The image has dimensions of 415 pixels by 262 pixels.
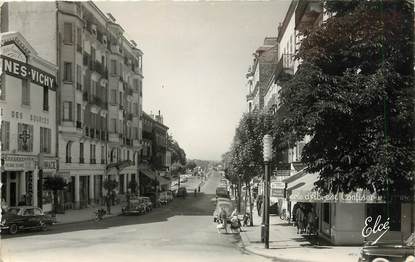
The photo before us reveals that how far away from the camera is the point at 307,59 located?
672 inches

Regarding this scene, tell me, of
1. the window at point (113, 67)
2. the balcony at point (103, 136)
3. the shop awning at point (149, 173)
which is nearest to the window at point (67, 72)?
the balcony at point (103, 136)

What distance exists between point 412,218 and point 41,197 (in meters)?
20.6

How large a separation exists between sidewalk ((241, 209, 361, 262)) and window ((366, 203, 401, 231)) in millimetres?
1391

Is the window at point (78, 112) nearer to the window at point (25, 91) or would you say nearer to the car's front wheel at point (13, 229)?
the window at point (25, 91)

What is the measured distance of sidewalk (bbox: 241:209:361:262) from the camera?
1761 cm

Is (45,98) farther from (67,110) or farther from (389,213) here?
(389,213)

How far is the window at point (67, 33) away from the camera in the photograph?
127ft

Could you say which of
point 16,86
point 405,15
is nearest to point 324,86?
point 405,15

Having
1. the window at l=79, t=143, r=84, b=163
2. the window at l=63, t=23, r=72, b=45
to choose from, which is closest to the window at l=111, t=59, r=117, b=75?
the window at l=79, t=143, r=84, b=163

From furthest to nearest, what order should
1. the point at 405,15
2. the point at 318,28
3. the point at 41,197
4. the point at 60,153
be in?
1. the point at 60,153
2. the point at 41,197
3. the point at 318,28
4. the point at 405,15

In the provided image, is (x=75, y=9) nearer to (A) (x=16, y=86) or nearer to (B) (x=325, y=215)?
(A) (x=16, y=86)

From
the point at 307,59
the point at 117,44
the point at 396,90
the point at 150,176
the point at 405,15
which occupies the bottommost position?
the point at 150,176

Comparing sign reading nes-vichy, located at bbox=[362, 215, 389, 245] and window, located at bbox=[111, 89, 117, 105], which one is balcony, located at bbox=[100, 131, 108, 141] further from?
sign reading nes-vichy, located at bbox=[362, 215, 389, 245]

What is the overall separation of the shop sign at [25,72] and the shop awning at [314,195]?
12.0 metres
